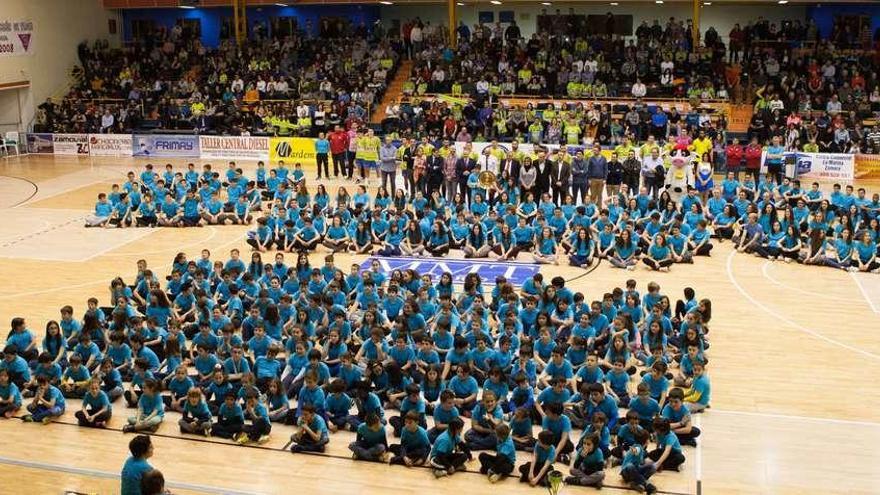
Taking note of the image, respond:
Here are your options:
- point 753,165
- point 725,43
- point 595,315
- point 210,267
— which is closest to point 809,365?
point 595,315

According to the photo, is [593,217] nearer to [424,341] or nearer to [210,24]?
[424,341]

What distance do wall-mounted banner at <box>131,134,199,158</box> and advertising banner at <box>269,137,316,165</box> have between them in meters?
3.73

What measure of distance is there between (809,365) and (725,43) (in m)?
29.7

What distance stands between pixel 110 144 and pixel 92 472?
1123 inches

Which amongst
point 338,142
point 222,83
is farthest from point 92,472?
point 222,83

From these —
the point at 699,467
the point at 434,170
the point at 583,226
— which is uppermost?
the point at 434,170

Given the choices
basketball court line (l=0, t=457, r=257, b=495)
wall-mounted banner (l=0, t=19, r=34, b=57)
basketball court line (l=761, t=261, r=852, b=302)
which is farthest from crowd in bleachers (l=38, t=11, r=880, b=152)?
basketball court line (l=0, t=457, r=257, b=495)

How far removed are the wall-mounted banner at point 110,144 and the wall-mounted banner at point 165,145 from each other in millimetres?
335

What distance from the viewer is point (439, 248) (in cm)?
2248

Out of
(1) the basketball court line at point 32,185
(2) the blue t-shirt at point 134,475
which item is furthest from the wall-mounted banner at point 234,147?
(2) the blue t-shirt at point 134,475

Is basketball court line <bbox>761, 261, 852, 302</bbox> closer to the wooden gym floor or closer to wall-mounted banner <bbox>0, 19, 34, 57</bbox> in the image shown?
the wooden gym floor

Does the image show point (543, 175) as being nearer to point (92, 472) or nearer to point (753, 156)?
point (753, 156)

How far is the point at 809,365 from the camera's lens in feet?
51.8

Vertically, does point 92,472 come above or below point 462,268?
below
